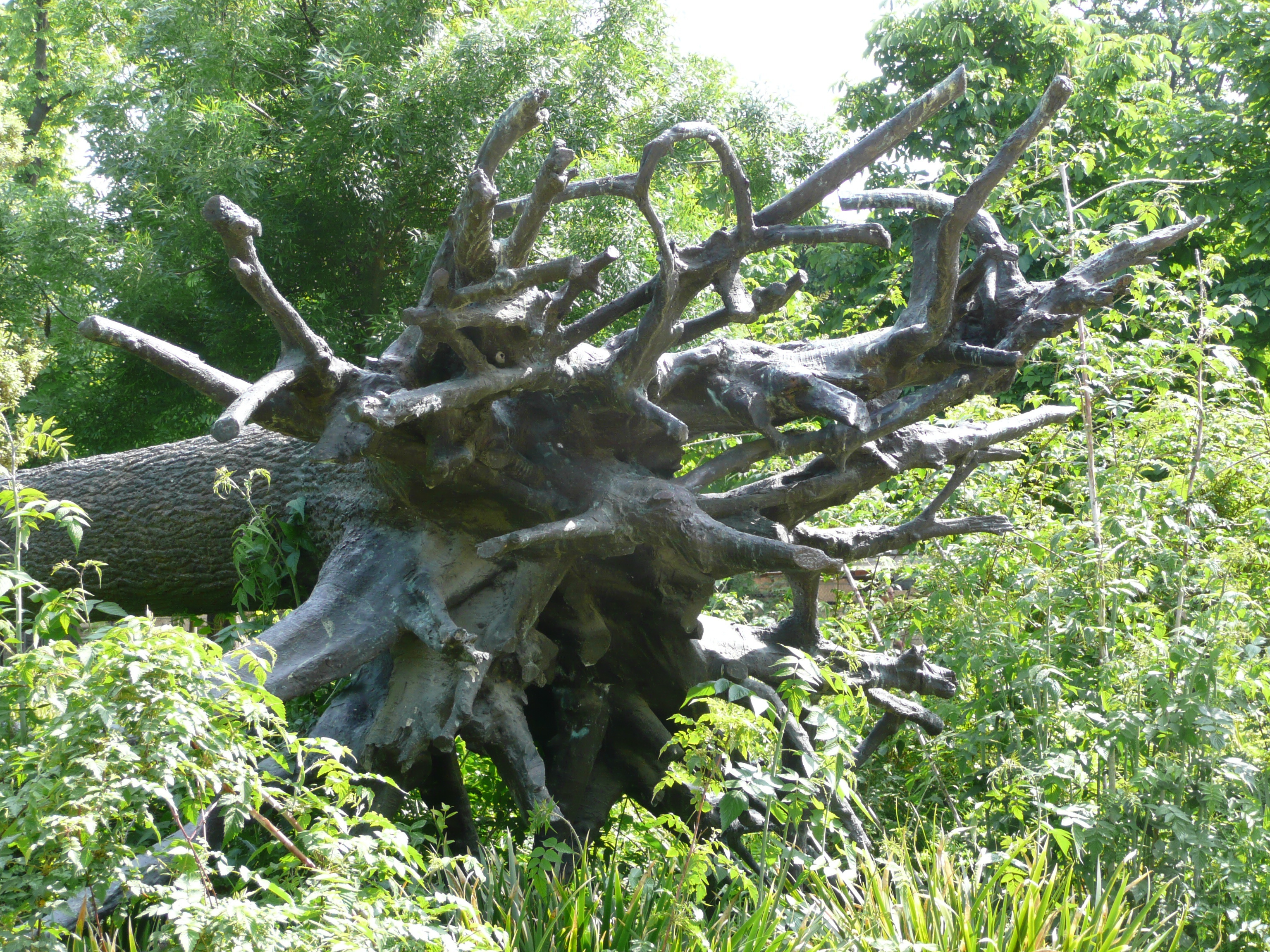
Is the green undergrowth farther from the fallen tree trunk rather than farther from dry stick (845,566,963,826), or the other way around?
the fallen tree trunk

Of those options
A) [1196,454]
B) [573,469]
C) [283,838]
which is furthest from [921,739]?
[283,838]

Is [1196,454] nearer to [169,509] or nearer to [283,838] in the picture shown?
[283,838]

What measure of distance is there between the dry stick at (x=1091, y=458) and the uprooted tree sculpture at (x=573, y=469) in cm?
30

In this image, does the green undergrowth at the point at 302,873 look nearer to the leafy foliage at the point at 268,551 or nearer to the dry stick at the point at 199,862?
the dry stick at the point at 199,862

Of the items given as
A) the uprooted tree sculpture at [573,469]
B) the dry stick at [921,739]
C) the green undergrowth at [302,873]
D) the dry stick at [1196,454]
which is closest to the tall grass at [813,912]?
the green undergrowth at [302,873]

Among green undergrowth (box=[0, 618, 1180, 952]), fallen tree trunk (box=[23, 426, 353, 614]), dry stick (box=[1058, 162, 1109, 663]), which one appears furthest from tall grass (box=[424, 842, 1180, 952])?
fallen tree trunk (box=[23, 426, 353, 614])

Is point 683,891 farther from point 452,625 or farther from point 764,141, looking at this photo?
point 764,141

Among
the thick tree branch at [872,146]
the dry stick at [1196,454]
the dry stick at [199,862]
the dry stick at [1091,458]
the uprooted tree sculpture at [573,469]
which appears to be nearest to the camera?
the dry stick at [199,862]

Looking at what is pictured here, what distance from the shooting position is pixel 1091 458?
486 cm

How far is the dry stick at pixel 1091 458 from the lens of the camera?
14.0 ft

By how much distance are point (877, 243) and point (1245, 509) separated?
2.83 metres

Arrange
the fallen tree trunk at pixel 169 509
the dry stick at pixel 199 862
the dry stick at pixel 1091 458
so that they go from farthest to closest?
the fallen tree trunk at pixel 169 509 < the dry stick at pixel 1091 458 < the dry stick at pixel 199 862

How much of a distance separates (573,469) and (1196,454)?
110 inches

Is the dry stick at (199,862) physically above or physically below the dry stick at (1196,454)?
below
